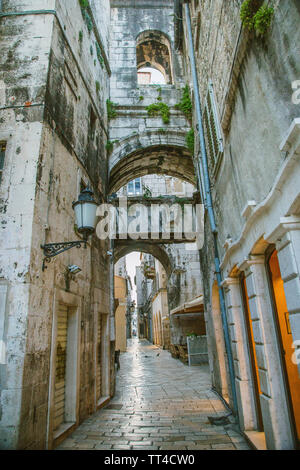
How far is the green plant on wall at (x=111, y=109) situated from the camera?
9.55 metres

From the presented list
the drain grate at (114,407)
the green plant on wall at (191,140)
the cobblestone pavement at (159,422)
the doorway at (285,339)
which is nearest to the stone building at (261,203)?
the doorway at (285,339)

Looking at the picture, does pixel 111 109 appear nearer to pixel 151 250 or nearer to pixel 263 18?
pixel 263 18

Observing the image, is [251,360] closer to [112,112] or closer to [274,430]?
[274,430]

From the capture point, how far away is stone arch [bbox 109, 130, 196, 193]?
31.2 feet

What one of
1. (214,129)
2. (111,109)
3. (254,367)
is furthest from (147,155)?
(254,367)

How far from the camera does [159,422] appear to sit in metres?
5.17

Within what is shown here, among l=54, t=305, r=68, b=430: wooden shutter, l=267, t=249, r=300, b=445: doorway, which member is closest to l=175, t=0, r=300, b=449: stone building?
l=267, t=249, r=300, b=445: doorway

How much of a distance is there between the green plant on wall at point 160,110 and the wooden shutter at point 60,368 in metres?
7.43

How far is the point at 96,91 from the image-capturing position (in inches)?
315

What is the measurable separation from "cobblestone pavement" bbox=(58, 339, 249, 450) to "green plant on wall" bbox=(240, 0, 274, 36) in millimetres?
5054

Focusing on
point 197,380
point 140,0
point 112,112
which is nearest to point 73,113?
point 112,112

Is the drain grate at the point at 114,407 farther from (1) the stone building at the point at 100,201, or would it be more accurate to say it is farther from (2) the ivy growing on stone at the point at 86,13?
(2) the ivy growing on stone at the point at 86,13

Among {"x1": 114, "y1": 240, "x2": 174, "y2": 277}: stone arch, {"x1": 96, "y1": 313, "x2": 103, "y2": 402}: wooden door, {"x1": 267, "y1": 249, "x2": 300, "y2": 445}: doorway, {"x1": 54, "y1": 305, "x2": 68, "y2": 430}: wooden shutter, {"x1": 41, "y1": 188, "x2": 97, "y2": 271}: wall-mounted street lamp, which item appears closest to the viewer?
{"x1": 267, "y1": 249, "x2": 300, "y2": 445}: doorway

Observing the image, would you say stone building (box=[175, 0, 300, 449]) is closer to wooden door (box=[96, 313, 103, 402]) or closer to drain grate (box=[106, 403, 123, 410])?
drain grate (box=[106, 403, 123, 410])
